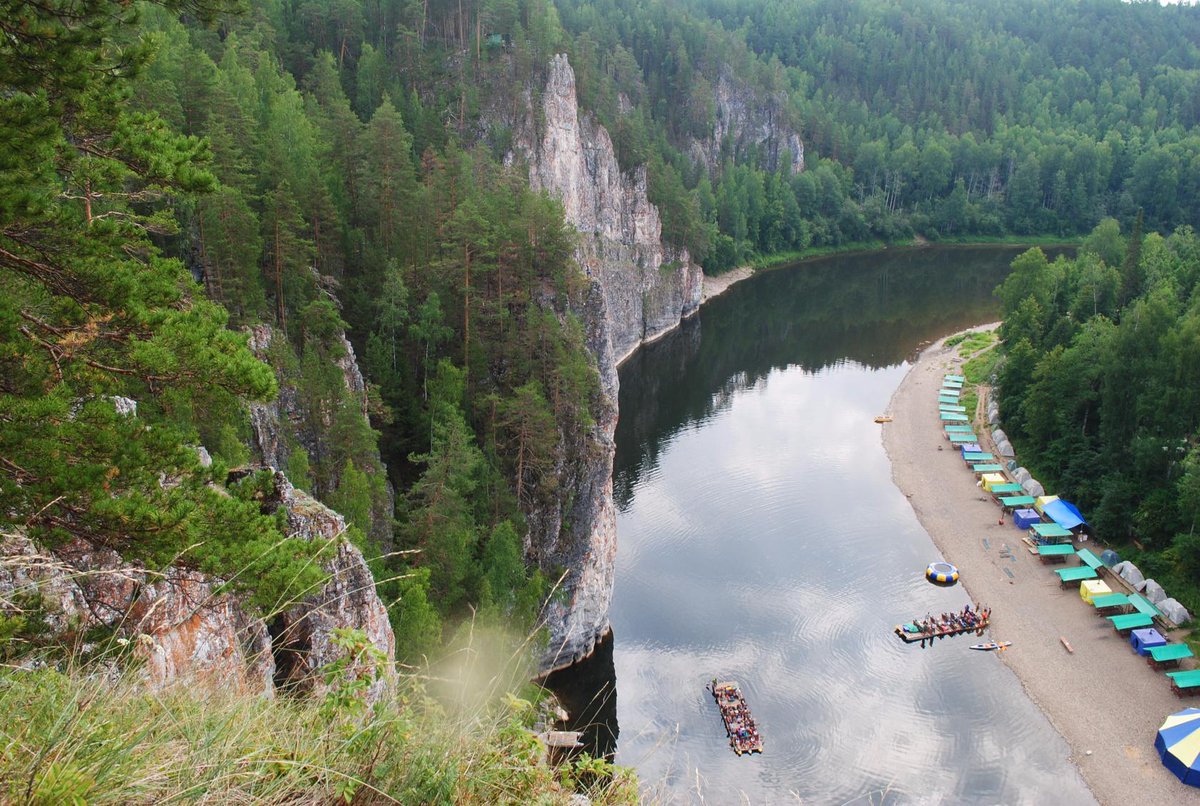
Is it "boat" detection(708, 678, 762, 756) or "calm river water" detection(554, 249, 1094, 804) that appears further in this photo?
"boat" detection(708, 678, 762, 756)

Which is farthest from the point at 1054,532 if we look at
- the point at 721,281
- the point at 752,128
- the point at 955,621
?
the point at 752,128

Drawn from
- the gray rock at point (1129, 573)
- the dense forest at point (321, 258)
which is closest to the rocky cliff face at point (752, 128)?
the dense forest at point (321, 258)

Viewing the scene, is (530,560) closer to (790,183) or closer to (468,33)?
(468,33)

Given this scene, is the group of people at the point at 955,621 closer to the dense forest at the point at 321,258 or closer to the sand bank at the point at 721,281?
the dense forest at the point at 321,258

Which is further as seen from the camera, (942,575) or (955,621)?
(942,575)

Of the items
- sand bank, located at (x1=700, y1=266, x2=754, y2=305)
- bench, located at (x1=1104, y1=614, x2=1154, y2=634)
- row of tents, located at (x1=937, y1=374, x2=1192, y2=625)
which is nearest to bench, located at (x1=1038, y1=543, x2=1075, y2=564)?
row of tents, located at (x1=937, y1=374, x2=1192, y2=625)

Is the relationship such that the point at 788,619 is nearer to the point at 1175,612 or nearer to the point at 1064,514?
the point at 1175,612

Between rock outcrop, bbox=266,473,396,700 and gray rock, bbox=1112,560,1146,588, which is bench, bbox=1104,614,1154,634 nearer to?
gray rock, bbox=1112,560,1146,588
